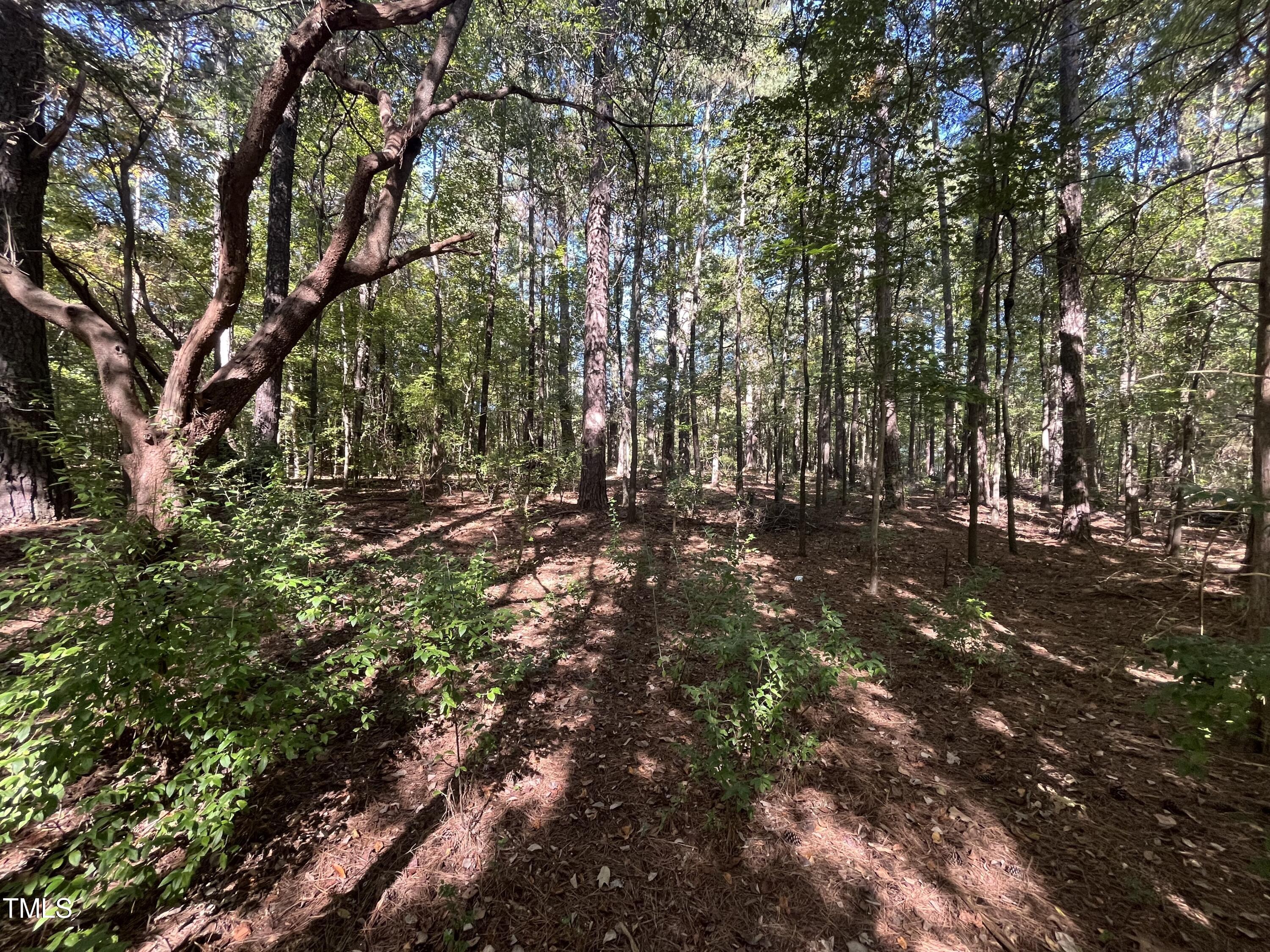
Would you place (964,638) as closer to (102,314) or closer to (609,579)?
(609,579)

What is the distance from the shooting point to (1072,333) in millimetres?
9039

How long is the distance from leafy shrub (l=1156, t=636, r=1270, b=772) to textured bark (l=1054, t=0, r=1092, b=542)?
9.06 meters

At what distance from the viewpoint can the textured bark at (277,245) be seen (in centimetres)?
853

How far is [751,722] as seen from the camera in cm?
323

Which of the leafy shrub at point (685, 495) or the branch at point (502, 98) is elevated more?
the branch at point (502, 98)

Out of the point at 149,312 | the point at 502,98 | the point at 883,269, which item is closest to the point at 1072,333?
the point at 883,269

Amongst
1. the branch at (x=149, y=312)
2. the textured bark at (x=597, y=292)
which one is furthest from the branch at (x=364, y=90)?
the textured bark at (x=597, y=292)

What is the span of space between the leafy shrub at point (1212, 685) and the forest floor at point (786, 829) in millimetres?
139

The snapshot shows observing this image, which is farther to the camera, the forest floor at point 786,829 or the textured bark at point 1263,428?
the textured bark at point 1263,428

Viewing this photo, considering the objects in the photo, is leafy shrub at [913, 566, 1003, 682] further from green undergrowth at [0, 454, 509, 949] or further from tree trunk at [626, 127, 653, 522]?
tree trunk at [626, 127, 653, 522]

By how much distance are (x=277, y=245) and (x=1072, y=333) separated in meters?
16.1

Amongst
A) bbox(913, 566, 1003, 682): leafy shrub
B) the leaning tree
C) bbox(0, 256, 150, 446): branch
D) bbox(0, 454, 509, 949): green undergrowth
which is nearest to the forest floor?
bbox(913, 566, 1003, 682): leafy shrub

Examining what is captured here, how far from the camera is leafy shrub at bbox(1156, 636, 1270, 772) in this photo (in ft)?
6.47

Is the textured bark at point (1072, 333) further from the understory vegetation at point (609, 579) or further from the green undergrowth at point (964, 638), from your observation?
the green undergrowth at point (964, 638)
